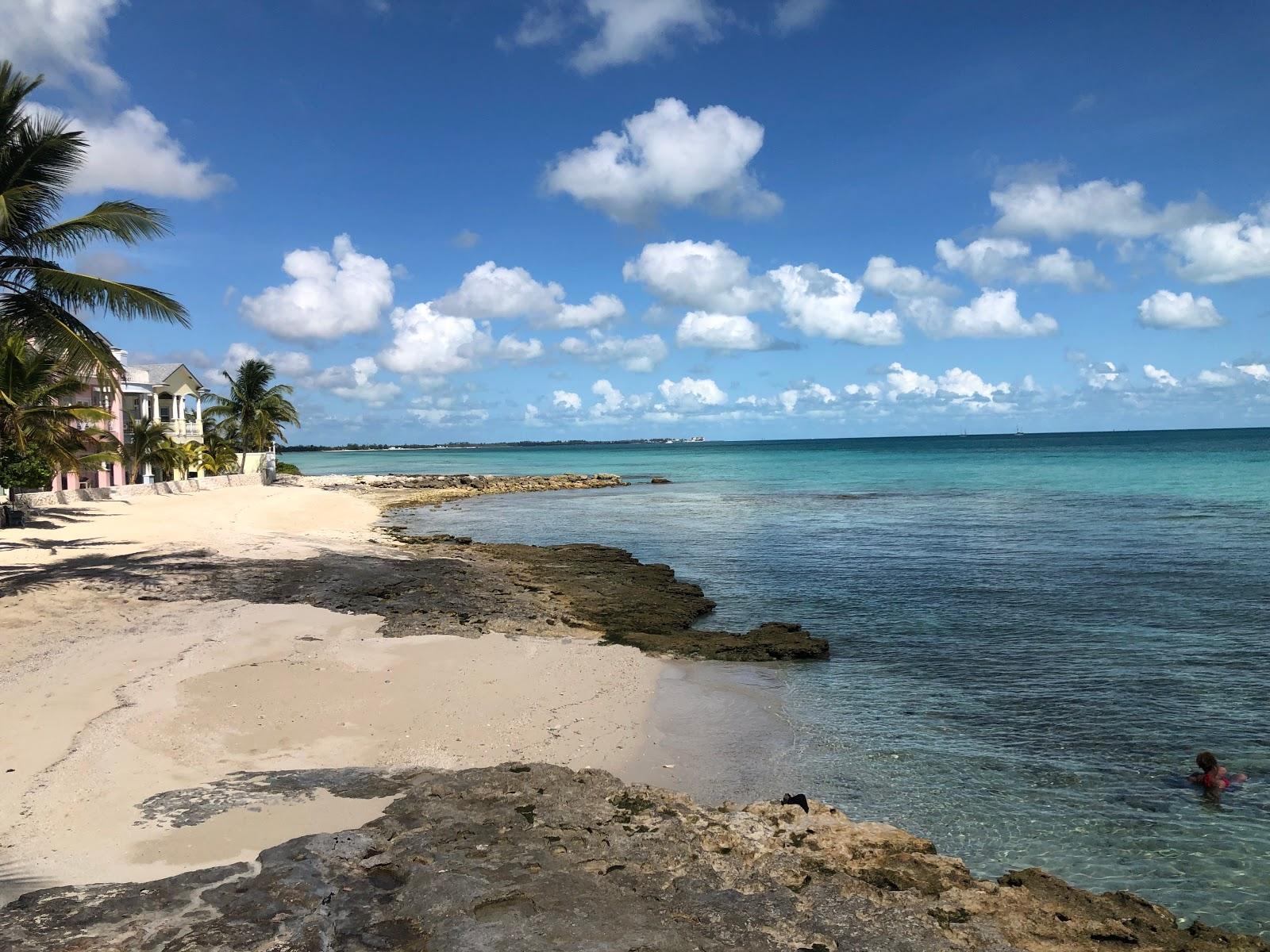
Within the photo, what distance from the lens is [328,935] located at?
15.7 ft

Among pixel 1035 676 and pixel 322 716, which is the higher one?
pixel 322 716

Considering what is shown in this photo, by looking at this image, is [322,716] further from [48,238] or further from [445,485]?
[445,485]

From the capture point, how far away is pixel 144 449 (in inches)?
1635

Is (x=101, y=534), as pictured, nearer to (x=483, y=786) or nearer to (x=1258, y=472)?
→ (x=483, y=786)

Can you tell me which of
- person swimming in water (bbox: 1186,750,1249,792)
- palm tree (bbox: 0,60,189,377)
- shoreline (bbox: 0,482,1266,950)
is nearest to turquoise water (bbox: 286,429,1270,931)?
person swimming in water (bbox: 1186,750,1249,792)

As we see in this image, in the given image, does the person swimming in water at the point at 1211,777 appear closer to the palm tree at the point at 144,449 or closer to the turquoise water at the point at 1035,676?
the turquoise water at the point at 1035,676

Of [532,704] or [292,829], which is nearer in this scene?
[292,829]

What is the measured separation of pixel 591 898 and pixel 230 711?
563 cm

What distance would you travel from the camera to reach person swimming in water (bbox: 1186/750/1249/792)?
793 centimetres

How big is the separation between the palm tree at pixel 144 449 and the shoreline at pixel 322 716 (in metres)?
24.2

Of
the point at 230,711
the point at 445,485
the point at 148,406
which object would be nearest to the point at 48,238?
the point at 230,711

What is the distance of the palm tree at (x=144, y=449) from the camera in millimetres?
40969

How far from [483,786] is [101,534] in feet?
70.2

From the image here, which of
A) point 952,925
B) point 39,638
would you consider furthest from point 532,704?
point 39,638
